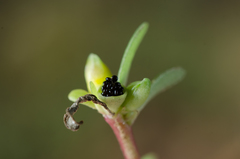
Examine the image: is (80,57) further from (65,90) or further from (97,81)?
(97,81)

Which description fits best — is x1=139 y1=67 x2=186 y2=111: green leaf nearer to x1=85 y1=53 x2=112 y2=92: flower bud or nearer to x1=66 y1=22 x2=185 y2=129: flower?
x1=66 y1=22 x2=185 y2=129: flower

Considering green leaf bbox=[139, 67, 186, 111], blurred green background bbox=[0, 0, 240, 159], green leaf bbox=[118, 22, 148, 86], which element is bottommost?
green leaf bbox=[139, 67, 186, 111]

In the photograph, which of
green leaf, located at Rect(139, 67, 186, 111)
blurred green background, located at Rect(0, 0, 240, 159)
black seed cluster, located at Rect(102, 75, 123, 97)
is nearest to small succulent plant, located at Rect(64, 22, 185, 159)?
black seed cluster, located at Rect(102, 75, 123, 97)

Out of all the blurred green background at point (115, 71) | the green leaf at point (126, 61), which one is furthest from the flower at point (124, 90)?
the blurred green background at point (115, 71)

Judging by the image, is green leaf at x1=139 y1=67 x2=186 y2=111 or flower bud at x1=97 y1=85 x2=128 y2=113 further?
green leaf at x1=139 y1=67 x2=186 y2=111

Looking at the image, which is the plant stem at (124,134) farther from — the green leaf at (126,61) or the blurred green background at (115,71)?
the blurred green background at (115,71)
